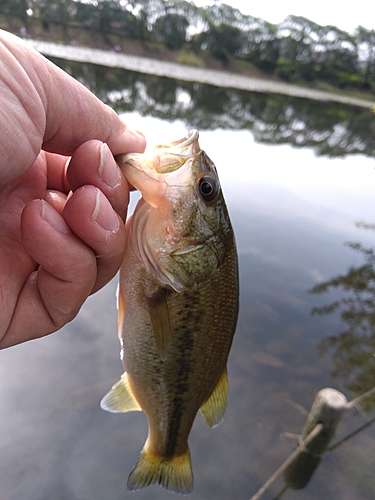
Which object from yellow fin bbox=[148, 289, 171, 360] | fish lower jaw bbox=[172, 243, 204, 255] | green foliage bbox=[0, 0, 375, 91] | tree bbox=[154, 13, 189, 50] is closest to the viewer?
fish lower jaw bbox=[172, 243, 204, 255]

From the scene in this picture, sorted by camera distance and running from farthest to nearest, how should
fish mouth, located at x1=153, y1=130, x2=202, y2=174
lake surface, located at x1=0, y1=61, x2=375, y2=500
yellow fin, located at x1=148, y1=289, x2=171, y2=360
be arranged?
lake surface, located at x1=0, y1=61, x2=375, y2=500 → yellow fin, located at x1=148, y1=289, x2=171, y2=360 → fish mouth, located at x1=153, y1=130, x2=202, y2=174

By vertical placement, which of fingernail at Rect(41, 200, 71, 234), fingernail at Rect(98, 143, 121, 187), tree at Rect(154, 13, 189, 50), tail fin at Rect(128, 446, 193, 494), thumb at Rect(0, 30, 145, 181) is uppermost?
tree at Rect(154, 13, 189, 50)

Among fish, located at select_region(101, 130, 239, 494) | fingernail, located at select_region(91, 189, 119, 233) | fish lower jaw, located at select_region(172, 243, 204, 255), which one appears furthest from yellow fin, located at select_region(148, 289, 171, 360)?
fingernail, located at select_region(91, 189, 119, 233)

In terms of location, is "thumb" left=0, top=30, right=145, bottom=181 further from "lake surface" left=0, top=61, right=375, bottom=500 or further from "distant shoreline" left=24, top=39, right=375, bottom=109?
"distant shoreline" left=24, top=39, right=375, bottom=109

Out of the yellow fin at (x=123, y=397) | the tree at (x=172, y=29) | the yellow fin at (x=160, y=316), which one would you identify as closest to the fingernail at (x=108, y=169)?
the yellow fin at (x=160, y=316)

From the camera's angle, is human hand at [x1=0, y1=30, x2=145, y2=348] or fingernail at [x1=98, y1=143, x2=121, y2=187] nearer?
human hand at [x1=0, y1=30, x2=145, y2=348]

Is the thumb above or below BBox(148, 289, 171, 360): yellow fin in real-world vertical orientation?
above

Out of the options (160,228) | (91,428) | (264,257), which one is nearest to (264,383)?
(91,428)

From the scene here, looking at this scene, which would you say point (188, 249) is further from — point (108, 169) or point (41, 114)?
point (41, 114)
